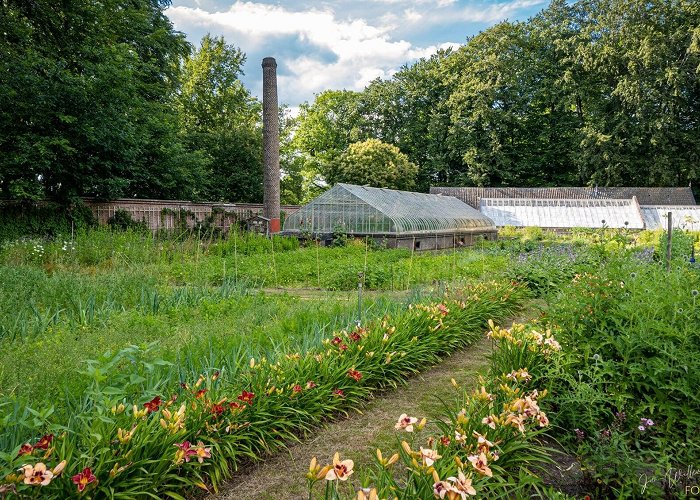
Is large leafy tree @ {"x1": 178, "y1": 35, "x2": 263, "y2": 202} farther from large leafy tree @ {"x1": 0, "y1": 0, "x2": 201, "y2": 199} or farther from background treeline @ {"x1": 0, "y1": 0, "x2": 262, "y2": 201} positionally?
large leafy tree @ {"x1": 0, "y1": 0, "x2": 201, "y2": 199}

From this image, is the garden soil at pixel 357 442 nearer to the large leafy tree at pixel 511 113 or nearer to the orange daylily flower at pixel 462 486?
the orange daylily flower at pixel 462 486

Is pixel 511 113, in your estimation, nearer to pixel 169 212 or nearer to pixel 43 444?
pixel 169 212

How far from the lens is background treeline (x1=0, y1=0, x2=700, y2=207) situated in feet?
47.0

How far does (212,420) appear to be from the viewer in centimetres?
265

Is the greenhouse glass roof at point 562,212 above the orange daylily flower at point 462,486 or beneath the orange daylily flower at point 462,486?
above

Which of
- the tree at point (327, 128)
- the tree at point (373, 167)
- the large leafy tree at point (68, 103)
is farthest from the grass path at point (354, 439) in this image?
the tree at point (327, 128)

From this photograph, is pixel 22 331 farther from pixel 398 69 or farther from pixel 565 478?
pixel 398 69

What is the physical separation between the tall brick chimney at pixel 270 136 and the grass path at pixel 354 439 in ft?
59.7

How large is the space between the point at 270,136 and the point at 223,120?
12.6 metres

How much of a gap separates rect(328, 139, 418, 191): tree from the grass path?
27125mm

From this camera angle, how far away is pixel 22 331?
4281 mm

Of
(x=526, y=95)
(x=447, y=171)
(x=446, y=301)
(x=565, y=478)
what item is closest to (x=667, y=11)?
(x=526, y=95)

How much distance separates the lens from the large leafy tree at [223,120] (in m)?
28.8

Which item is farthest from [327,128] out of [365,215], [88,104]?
[88,104]
